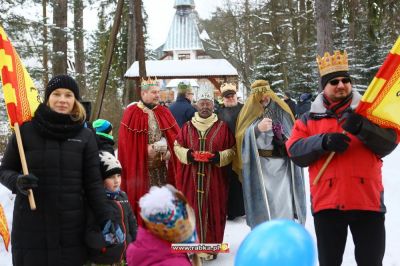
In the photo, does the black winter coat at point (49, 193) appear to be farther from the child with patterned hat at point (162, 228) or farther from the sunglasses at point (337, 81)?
the sunglasses at point (337, 81)

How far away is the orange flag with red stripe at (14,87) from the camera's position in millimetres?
3369

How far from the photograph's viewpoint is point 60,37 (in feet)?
43.7

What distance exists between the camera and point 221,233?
5.54 metres

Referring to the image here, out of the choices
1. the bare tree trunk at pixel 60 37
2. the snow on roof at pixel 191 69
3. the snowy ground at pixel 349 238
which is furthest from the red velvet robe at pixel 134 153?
the snow on roof at pixel 191 69

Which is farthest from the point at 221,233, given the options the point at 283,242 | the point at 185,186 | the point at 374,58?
the point at 374,58

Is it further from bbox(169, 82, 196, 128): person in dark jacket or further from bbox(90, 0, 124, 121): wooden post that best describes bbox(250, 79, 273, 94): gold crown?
bbox(90, 0, 124, 121): wooden post

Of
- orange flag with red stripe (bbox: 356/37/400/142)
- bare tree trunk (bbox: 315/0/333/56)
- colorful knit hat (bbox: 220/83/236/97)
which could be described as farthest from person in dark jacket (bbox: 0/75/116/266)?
bare tree trunk (bbox: 315/0/333/56)

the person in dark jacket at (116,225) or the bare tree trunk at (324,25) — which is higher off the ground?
the bare tree trunk at (324,25)

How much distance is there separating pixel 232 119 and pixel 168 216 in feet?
15.0

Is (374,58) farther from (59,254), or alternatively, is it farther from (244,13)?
(59,254)

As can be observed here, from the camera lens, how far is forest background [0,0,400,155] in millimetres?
12070

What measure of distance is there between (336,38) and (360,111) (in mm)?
23516

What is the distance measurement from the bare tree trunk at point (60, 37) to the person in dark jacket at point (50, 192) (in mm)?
10354

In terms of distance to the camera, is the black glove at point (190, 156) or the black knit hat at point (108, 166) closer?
the black knit hat at point (108, 166)
